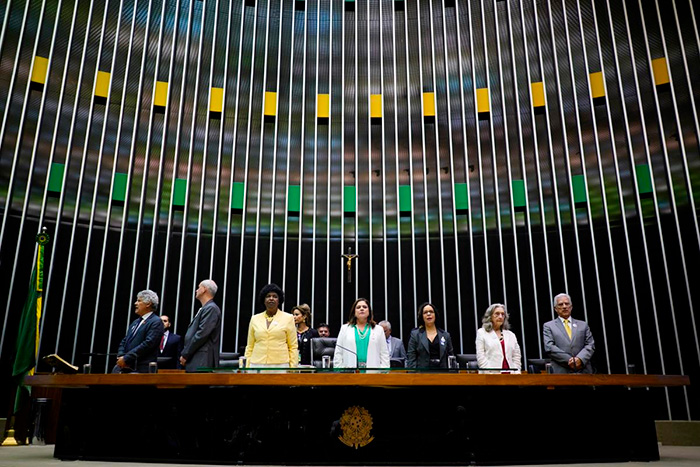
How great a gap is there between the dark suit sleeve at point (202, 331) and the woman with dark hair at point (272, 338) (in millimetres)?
392

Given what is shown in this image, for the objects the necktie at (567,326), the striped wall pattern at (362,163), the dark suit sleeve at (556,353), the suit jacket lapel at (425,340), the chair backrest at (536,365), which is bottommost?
the chair backrest at (536,365)

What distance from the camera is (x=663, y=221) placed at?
9.56 m

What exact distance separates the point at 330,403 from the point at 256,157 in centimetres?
728

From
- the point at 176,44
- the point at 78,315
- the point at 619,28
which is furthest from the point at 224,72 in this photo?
the point at 619,28

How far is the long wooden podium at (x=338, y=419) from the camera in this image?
443 cm

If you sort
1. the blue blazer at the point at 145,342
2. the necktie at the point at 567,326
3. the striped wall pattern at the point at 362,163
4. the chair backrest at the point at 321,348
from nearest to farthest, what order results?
the blue blazer at the point at 145,342 < the necktie at the point at 567,326 < the chair backrest at the point at 321,348 < the striped wall pattern at the point at 362,163

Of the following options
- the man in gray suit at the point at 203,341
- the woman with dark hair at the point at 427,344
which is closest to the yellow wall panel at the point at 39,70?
the man in gray suit at the point at 203,341

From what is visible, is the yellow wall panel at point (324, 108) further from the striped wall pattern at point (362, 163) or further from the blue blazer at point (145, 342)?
the blue blazer at point (145, 342)

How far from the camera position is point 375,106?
1133 centimetres

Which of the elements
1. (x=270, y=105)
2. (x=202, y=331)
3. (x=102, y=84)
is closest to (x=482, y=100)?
(x=270, y=105)

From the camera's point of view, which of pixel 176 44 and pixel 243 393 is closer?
pixel 243 393

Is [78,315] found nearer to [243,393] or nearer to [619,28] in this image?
[243,393]

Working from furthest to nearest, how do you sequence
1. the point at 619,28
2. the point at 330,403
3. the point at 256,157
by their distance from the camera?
1. the point at 256,157
2. the point at 619,28
3. the point at 330,403

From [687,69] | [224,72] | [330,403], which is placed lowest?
[330,403]
